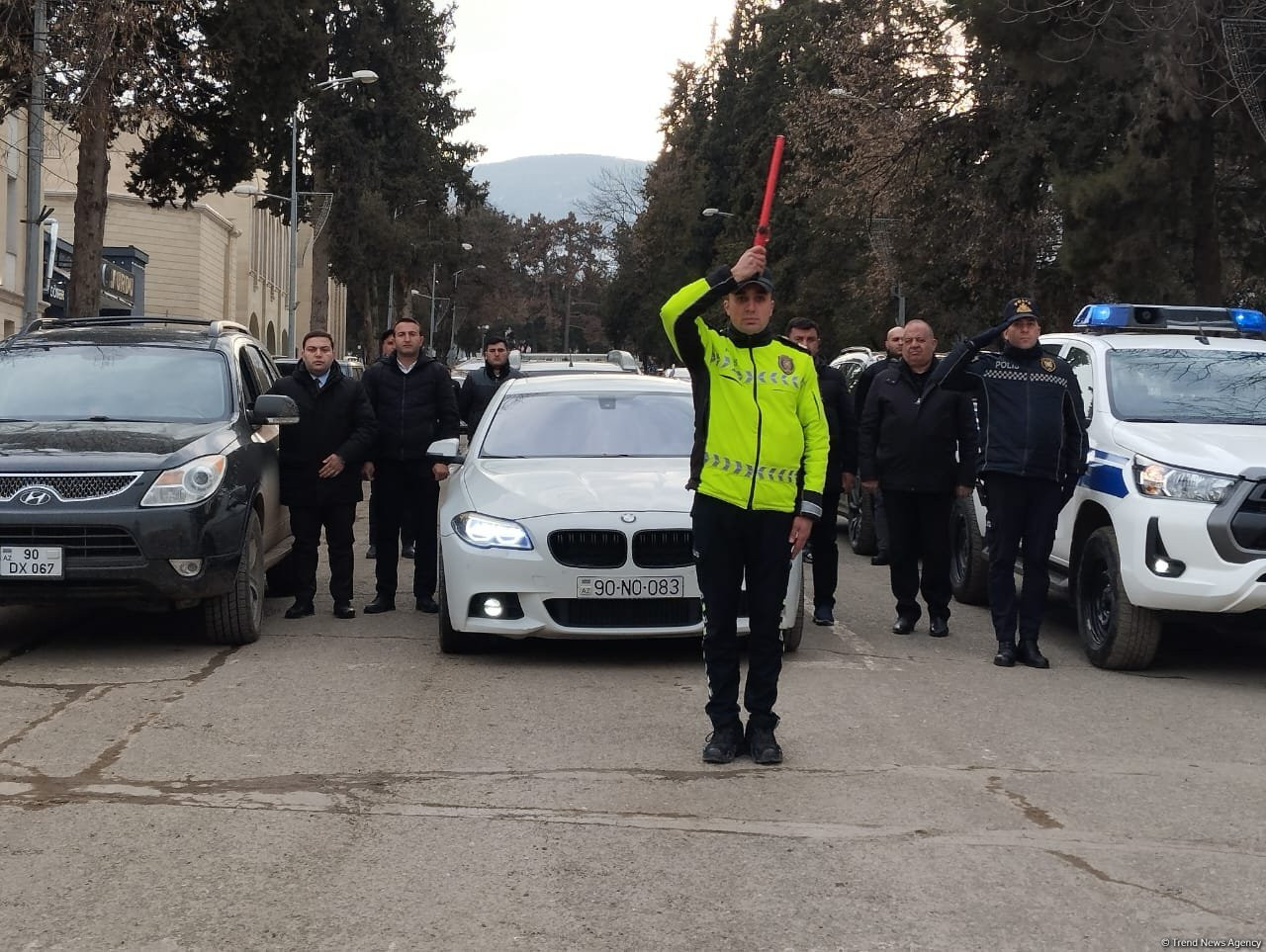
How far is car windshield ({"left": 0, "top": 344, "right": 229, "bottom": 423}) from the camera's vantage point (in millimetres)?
9383

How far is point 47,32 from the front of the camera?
1952 cm

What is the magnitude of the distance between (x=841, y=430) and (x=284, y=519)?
373 cm

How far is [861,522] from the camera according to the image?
49.5ft

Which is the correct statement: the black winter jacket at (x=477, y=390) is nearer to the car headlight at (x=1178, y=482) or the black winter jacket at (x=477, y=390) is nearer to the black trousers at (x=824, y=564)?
the black trousers at (x=824, y=564)

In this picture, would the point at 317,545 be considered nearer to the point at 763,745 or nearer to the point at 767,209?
the point at 763,745

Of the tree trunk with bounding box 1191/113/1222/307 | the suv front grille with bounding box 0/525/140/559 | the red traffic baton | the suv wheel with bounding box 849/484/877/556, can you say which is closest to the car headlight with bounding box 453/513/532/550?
the suv front grille with bounding box 0/525/140/559

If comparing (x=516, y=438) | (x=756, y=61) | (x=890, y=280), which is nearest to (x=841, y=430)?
(x=516, y=438)

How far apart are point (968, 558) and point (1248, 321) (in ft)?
8.10

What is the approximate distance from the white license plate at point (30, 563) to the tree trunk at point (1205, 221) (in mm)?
16983

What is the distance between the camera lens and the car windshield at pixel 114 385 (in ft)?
30.8

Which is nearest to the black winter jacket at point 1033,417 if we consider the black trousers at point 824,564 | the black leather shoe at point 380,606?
the black trousers at point 824,564

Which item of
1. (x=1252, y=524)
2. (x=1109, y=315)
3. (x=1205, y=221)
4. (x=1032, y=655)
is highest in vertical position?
(x=1205, y=221)

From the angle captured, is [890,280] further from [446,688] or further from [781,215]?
[446,688]

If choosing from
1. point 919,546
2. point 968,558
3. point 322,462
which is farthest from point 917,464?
point 322,462
